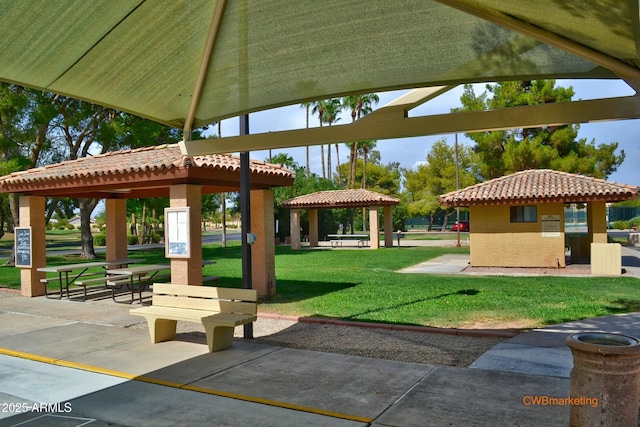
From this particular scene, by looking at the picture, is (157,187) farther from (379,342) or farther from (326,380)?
(326,380)

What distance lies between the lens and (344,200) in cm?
3509

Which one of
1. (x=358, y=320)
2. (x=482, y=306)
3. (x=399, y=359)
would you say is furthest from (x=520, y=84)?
(x=399, y=359)

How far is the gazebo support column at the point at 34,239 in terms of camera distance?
14102 millimetres

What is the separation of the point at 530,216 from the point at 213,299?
16802 mm

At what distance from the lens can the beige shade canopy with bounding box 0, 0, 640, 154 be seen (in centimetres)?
444

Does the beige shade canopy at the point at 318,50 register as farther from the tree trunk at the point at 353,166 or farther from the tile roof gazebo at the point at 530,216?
the tree trunk at the point at 353,166

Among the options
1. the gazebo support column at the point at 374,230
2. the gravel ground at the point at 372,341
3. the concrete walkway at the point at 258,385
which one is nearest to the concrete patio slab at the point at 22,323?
the concrete walkway at the point at 258,385

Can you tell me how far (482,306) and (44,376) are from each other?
347 inches

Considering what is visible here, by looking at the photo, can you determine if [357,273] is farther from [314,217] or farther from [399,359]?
[314,217]

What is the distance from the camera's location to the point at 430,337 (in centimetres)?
856

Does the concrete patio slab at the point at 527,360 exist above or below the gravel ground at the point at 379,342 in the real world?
above

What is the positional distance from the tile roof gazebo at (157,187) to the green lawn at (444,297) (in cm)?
186

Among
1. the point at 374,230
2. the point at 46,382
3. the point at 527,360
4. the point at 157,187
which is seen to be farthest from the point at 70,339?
the point at 374,230

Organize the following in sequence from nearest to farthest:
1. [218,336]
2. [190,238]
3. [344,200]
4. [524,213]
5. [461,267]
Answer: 1. [218,336]
2. [190,238]
3. [461,267]
4. [524,213]
5. [344,200]
